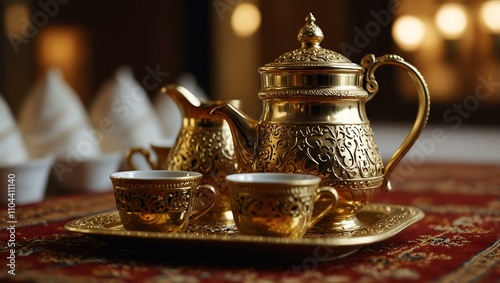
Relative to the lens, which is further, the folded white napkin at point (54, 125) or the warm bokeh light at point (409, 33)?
the warm bokeh light at point (409, 33)

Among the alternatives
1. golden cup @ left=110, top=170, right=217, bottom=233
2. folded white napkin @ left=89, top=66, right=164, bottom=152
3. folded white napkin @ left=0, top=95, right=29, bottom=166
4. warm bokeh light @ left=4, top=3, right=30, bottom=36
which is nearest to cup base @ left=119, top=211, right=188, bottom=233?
golden cup @ left=110, top=170, right=217, bottom=233

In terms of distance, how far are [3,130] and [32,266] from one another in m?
0.49

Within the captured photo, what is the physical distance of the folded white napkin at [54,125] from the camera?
3.80ft

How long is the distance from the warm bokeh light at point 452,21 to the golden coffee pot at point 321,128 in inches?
85.7

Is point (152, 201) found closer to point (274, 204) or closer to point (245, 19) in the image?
point (274, 204)

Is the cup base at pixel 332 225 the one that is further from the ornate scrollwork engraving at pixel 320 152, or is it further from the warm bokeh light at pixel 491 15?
the warm bokeh light at pixel 491 15

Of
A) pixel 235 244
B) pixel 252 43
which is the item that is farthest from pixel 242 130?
pixel 252 43

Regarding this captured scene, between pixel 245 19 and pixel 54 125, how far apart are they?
6.61 ft

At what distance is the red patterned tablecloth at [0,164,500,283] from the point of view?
54cm

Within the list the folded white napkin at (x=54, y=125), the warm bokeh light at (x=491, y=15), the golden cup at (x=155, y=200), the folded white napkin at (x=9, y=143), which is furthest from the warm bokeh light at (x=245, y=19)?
the golden cup at (x=155, y=200)

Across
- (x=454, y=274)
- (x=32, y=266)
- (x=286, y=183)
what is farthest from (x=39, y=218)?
(x=454, y=274)

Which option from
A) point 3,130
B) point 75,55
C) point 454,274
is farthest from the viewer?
point 75,55

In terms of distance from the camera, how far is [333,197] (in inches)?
25.0

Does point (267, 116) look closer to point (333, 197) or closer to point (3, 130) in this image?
point (333, 197)
